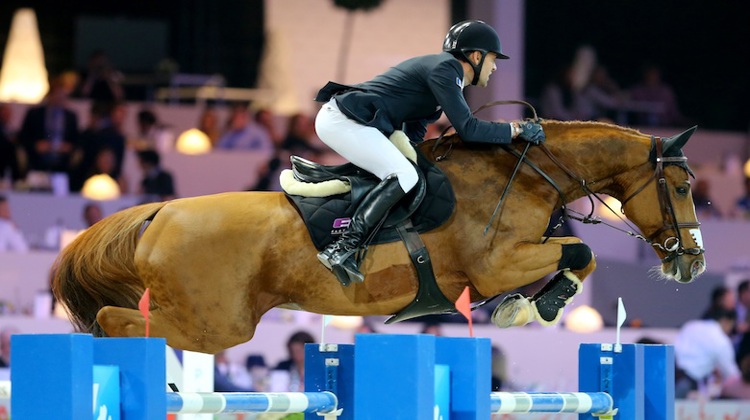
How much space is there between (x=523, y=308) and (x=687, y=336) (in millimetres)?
5100

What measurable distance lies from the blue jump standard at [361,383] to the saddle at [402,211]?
0.44 metres

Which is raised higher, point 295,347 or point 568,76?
point 568,76

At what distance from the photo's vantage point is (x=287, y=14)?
49.2 ft

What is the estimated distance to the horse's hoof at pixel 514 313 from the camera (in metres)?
4.95

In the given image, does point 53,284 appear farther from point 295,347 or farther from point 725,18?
point 725,18

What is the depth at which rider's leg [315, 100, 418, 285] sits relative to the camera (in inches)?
192

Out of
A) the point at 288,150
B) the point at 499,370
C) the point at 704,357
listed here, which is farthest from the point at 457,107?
the point at 288,150

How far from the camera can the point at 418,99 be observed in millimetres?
5113

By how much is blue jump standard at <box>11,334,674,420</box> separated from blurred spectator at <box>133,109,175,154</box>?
21.1ft

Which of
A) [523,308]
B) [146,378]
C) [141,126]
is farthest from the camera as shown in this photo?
[141,126]

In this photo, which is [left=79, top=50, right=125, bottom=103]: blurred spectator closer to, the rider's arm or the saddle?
the saddle

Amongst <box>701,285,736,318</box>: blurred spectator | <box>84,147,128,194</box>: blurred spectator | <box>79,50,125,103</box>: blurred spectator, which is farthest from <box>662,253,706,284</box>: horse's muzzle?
<box>79,50,125,103</box>: blurred spectator

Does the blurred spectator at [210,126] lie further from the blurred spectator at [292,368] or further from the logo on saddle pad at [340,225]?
the logo on saddle pad at [340,225]

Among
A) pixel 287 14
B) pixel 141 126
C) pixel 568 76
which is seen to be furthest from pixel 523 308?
pixel 287 14
